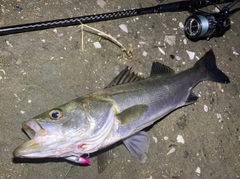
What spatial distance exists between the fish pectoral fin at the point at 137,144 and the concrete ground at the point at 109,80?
0.59 feet

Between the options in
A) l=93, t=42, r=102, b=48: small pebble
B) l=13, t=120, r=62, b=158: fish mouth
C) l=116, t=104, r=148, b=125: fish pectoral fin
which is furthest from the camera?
l=93, t=42, r=102, b=48: small pebble

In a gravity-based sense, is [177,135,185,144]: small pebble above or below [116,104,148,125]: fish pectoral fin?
below

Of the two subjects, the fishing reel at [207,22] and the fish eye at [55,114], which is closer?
the fish eye at [55,114]

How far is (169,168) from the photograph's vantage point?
9.62 feet

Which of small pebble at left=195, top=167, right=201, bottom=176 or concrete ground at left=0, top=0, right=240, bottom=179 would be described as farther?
small pebble at left=195, top=167, right=201, bottom=176

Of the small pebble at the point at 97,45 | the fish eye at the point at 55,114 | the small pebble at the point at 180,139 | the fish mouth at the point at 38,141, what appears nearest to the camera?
the fish mouth at the point at 38,141

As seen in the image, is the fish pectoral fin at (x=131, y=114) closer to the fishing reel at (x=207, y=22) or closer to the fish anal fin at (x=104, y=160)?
the fish anal fin at (x=104, y=160)

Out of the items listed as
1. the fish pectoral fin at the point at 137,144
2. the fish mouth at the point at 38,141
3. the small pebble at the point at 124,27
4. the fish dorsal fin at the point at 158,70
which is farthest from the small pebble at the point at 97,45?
the fish mouth at the point at 38,141

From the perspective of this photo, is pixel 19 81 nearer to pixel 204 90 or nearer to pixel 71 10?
pixel 71 10

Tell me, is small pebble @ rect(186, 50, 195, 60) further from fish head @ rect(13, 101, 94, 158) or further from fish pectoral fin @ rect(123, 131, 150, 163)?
fish head @ rect(13, 101, 94, 158)

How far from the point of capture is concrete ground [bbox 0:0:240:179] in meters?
2.43

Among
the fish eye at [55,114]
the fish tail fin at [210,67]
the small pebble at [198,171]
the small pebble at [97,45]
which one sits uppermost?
Answer: the small pebble at [97,45]

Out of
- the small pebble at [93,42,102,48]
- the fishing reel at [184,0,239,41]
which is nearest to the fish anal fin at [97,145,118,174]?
the small pebble at [93,42,102,48]

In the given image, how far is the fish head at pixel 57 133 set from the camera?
1854mm
